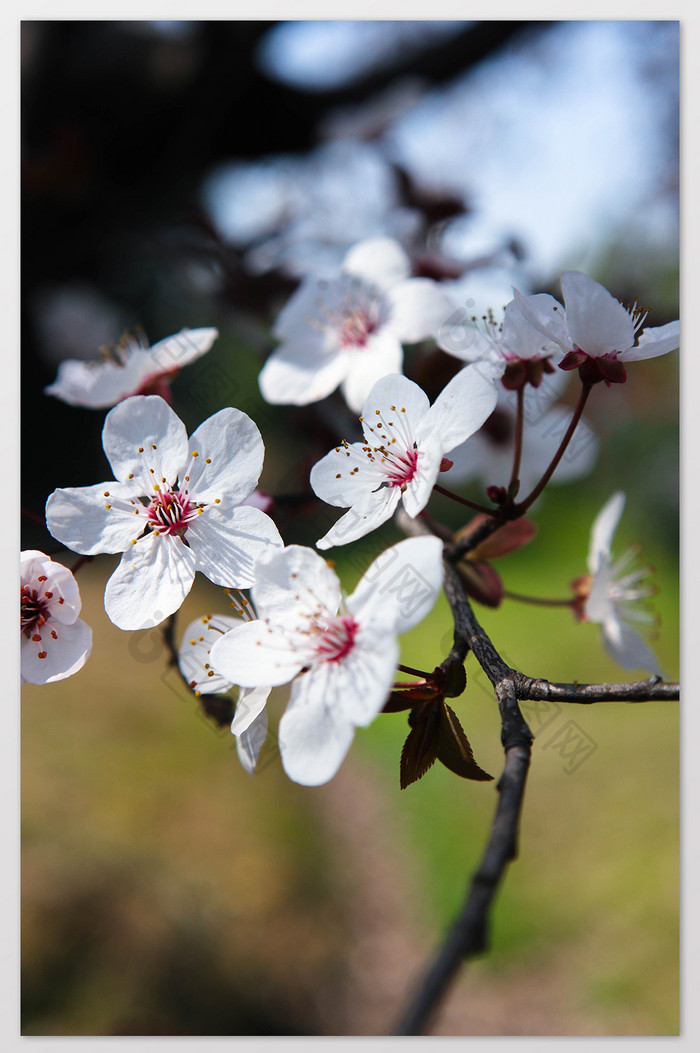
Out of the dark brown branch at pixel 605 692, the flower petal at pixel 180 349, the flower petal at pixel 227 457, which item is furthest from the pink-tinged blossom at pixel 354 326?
the dark brown branch at pixel 605 692

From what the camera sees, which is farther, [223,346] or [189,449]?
[223,346]

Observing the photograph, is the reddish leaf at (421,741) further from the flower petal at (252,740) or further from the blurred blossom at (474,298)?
the blurred blossom at (474,298)

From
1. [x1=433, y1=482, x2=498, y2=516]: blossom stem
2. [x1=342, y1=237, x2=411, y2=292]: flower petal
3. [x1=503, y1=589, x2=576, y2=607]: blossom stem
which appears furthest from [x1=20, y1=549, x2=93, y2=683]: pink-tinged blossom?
[x1=342, y1=237, x2=411, y2=292]: flower petal

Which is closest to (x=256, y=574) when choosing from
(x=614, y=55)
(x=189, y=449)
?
(x=189, y=449)

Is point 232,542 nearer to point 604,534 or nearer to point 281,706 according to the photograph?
point 604,534

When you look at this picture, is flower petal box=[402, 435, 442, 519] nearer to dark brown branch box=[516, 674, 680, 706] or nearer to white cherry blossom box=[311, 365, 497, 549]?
white cherry blossom box=[311, 365, 497, 549]
